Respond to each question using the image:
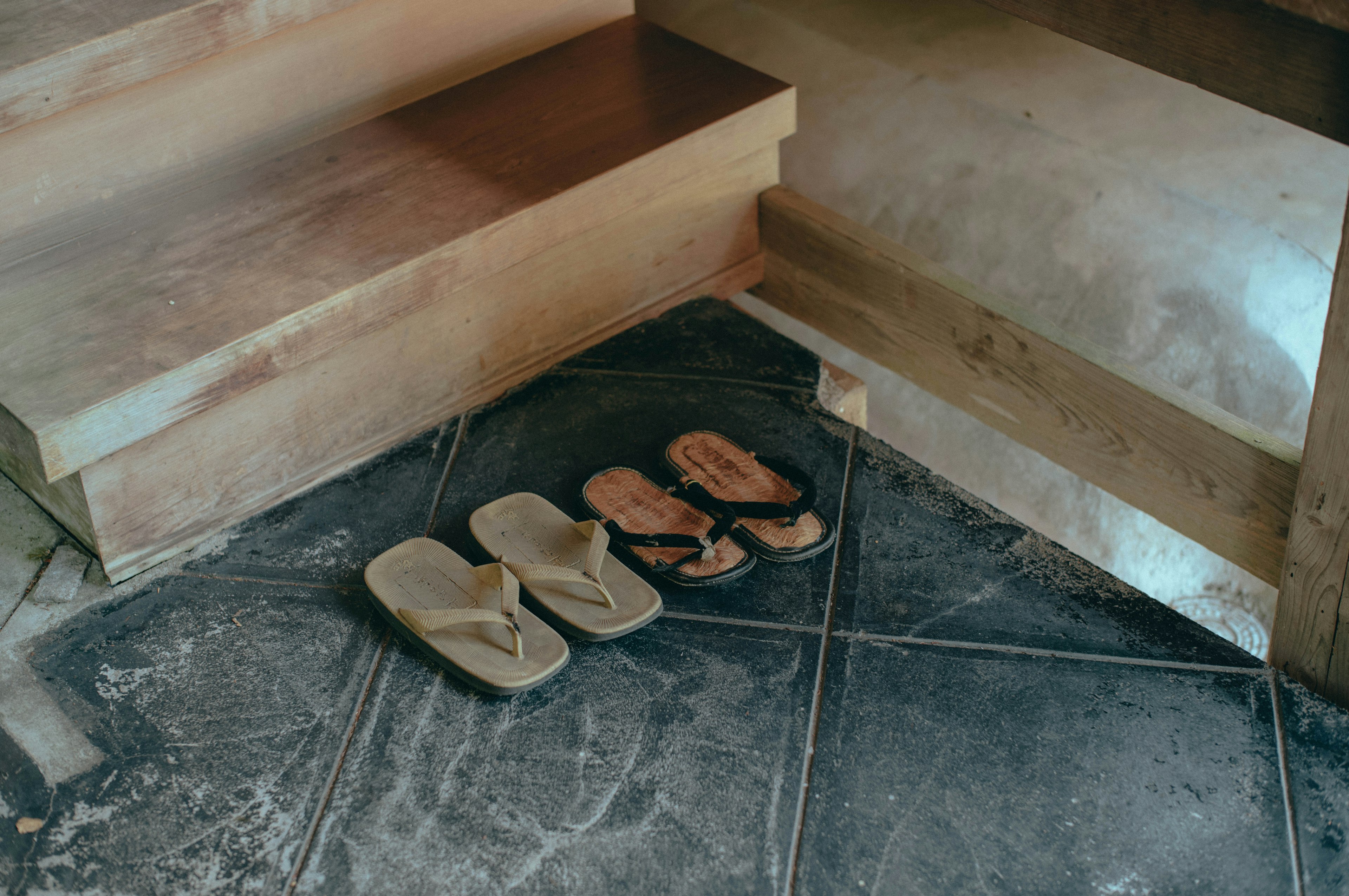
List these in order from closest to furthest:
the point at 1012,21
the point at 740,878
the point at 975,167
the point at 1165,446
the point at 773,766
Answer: the point at 740,878 < the point at 773,766 < the point at 1165,446 < the point at 975,167 < the point at 1012,21

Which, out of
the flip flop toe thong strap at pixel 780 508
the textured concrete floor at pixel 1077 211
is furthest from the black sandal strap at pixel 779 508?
the textured concrete floor at pixel 1077 211

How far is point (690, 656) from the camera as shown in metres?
1.46

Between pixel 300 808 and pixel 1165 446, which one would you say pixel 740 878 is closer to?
pixel 300 808

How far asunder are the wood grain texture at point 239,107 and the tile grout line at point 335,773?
2.79 feet

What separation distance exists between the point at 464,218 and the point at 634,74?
586mm

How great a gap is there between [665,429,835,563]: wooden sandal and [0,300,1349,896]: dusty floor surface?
4cm

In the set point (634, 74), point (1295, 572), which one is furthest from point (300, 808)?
point (634, 74)

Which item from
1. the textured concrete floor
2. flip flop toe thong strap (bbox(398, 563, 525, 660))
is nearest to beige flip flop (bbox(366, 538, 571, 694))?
flip flop toe thong strap (bbox(398, 563, 525, 660))

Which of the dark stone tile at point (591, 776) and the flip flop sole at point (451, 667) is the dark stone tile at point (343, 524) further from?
the dark stone tile at point (591, 776)

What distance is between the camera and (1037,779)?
1.29 meters

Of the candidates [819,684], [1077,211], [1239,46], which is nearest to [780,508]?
[819,684]

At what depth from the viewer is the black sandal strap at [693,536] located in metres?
1.57

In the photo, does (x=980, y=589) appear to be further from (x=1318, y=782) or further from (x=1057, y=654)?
(x=1318, y=782)

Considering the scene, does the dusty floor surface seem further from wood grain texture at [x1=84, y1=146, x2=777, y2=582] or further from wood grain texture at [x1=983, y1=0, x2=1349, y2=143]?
wood grain texture at [x1=983, y1=0, x2=1349, y2=143]
